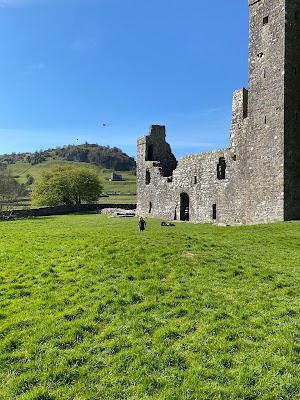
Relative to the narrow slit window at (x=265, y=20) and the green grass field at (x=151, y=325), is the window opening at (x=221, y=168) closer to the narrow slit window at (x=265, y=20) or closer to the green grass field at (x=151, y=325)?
the narrow slit window at (x=265, y=20)

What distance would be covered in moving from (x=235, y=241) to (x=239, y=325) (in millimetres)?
9982

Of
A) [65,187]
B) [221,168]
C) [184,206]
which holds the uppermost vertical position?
[221,168]

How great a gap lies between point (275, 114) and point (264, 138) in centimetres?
186

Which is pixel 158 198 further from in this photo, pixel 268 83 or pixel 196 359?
pixel 196 359

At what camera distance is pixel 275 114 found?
26250 mm

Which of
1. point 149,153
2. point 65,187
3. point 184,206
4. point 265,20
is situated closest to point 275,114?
point 265,20

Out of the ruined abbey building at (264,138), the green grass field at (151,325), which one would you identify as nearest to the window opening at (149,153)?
the ruined abbey building at (264,138)

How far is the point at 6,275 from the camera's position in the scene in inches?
535

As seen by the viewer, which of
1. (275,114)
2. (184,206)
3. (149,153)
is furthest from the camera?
(149,153)

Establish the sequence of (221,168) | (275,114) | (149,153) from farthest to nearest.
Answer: (149,153)
(221,168)
(275,114)

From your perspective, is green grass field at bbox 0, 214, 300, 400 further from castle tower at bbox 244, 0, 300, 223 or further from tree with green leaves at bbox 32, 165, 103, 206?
tree with green leaves at bbox 32, 165, 103, 206

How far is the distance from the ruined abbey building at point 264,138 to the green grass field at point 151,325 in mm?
11556

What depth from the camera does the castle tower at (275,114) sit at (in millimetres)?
25672

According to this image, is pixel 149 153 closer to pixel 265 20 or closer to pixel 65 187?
pixel 265 20
